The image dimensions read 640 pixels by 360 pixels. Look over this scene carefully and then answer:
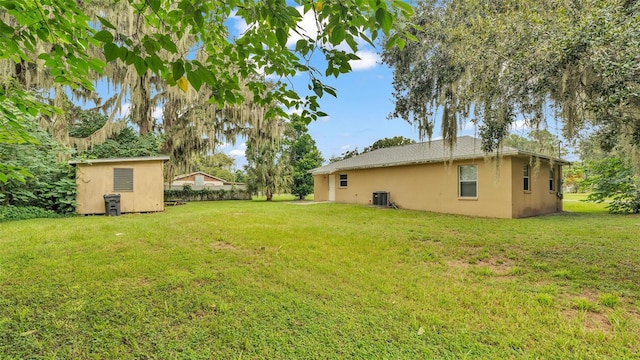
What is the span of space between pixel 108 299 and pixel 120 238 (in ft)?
10.1

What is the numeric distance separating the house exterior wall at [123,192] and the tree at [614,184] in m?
16.4

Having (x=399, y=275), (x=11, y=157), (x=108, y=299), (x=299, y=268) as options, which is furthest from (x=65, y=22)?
(x=11, y=157)

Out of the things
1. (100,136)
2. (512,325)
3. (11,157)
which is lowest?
(512,325)

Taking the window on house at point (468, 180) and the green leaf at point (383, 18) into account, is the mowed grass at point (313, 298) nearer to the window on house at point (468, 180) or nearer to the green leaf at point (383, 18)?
the green leaf at point (383, 18)

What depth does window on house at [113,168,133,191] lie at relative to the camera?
420 inches

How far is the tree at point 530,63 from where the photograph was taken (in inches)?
143

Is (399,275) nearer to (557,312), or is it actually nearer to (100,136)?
(557,312)

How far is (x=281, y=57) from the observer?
2633 millimetres

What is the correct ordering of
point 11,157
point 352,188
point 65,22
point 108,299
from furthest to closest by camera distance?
point 352,188
point 11,157
point 108,299
point 65,22

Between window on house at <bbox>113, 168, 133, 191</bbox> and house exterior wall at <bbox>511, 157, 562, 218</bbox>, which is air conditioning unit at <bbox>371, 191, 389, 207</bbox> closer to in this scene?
house exterior wall at <bbox>511, 157, 562, 218</bbox>

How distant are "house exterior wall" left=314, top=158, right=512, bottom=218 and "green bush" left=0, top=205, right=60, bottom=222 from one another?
37.6 feet

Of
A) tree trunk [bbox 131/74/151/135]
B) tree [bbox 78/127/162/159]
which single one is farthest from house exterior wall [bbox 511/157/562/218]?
tree [bbox 78/127/162/159]

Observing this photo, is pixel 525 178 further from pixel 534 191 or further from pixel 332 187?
pixel 332 187

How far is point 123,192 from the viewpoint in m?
10.8
